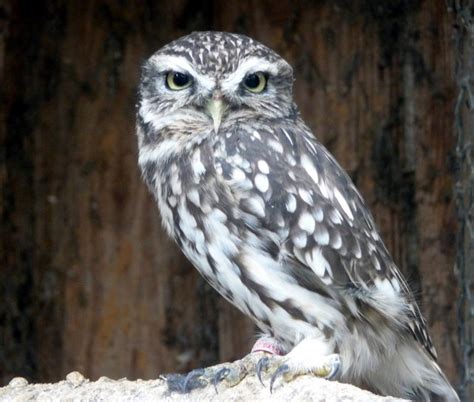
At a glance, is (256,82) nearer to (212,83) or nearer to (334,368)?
(212,83)

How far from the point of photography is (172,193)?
422 cm

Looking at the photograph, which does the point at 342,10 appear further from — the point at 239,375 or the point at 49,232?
the point at 239,375

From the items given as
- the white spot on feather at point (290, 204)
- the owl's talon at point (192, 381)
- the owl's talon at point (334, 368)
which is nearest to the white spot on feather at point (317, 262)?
the white spot on feather at point (290, 204)

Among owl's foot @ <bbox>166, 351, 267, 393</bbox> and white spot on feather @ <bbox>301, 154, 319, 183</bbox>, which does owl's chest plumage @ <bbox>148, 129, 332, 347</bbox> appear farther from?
owl's foot @ <bbox>166, 351, 267, 393</bbox>

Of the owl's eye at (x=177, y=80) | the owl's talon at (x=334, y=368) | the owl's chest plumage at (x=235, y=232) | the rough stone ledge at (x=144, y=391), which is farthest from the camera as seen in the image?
the owl's eye at (x=177, y=80)

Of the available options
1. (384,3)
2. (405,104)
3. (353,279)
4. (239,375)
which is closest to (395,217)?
(405,104)

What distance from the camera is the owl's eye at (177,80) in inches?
166

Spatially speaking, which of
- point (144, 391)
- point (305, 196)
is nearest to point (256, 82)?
point (305, 196)

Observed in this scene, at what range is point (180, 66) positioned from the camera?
13.8 ft

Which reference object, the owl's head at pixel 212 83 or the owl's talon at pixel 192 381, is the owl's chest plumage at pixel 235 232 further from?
the owl's talon at pixel 192 381

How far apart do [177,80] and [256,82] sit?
0.23 meters

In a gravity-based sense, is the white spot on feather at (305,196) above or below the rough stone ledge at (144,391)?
above

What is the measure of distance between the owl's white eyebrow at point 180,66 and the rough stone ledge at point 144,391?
84 centimetres

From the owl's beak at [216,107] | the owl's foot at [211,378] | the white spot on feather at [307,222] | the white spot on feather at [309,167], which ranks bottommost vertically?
the owl's foot at [211,378]
